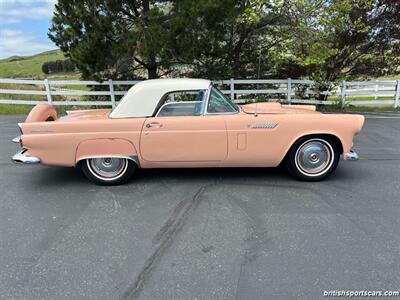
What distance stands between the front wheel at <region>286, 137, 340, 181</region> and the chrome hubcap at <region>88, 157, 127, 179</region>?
2261 mm

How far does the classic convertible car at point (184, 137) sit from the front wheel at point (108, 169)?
13mm

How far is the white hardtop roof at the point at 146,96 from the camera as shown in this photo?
14.0 feet

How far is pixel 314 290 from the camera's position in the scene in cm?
242

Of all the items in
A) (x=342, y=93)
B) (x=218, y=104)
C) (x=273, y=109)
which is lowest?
(x=342, y=93)

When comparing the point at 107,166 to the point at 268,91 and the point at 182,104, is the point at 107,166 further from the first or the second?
the point at 268,91

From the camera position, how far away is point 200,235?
3.17 m

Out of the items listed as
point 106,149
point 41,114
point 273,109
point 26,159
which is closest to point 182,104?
point 106,149

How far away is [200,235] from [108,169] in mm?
1845

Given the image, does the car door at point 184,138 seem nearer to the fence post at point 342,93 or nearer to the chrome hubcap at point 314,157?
the chrome hubcap at point 314,157

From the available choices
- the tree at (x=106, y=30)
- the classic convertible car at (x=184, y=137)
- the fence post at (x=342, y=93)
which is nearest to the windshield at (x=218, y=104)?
the classic convertible car at (x=184, y=137)

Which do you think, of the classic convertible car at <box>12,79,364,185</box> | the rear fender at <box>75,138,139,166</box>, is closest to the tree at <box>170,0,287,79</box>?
the classic convertible car at <box>12,79,364,185</box>

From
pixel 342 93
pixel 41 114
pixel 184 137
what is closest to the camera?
pixel 184 137

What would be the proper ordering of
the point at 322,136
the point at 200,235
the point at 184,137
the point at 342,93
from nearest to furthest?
the point at 200,235 < the point at 184,137 < the point at 322,136 < the point at 342,93

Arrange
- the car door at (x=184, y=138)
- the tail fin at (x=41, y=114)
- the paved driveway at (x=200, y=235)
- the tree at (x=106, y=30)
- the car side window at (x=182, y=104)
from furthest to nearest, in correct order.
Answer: the tree at (x=106, y=30)
the tail fin at (x=41, y=114)
the car side window at (x=182, y=104)
the car door at (x=184, y=138)
the paved driveway at (x=200, y=235)
